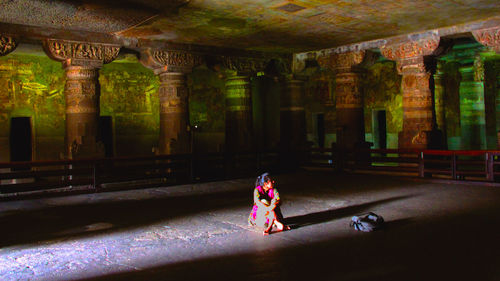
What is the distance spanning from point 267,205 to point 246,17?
466cm

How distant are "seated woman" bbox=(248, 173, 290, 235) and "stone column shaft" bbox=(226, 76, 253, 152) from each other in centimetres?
748

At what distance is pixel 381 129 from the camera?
16.9 meters

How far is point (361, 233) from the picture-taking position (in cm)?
511

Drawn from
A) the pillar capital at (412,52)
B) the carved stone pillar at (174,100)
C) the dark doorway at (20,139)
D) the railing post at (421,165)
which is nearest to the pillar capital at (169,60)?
the carved stone pillar at (174,100)

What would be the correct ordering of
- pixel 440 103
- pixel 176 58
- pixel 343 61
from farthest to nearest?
pixel 440 103
pixel 343 61
pixel 176 58

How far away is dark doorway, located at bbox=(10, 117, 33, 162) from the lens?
12500 mm

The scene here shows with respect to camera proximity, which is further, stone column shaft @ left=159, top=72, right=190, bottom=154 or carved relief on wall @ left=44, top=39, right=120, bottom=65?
stone column shaft @ left=159, top=72, right=190, bottom=154

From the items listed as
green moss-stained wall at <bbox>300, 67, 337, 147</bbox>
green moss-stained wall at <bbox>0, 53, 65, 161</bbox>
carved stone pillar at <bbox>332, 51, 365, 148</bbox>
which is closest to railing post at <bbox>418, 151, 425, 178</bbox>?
carved stone pillar at <bbox>332, 51, 365, 148</bbox>

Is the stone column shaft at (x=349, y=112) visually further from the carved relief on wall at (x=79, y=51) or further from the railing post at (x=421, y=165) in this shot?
the carved relief on wall at (x=79, y=51)

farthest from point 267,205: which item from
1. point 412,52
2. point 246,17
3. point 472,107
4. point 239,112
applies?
point 472,107

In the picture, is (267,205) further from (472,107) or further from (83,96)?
(472,107)

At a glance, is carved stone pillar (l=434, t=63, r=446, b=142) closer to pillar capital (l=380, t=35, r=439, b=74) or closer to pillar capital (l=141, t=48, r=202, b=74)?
pillar capital (l=380, t=35, r=439, b=74)

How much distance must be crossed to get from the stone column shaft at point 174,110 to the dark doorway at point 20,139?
4226 millimetres

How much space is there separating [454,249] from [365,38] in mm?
7756
